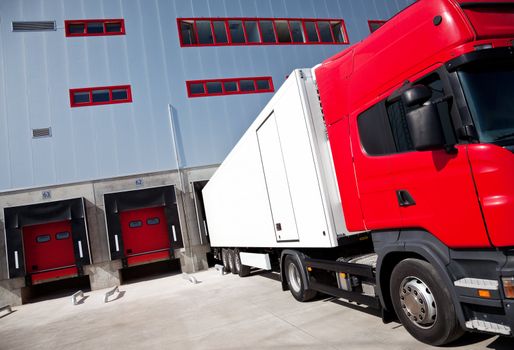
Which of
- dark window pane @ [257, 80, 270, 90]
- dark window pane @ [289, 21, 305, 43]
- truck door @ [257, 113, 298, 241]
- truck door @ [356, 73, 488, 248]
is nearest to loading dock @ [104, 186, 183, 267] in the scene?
dark window pane @ [257, 80, 270, 90]

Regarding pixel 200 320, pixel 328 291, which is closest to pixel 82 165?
pixel 200 320

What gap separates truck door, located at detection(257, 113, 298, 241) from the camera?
5.85 metres

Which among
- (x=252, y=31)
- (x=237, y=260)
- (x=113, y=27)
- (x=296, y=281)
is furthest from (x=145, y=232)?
(x=252, y=31)

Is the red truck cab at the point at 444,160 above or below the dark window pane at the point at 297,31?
below

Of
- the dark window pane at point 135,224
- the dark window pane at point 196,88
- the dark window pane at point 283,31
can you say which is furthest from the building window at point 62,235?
the dark window pane at point 283,31

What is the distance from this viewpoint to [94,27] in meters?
16.5

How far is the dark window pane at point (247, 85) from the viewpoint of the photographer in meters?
17.4

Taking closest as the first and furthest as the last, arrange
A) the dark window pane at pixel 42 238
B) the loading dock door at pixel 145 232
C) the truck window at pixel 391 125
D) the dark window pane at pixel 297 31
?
the truck window at pixel 391 125, the dark window pane at pixel 42 238, the loading dock door at pixel 145 232, the dark window pane at pixel 297 31

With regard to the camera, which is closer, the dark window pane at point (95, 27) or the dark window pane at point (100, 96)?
the dark window pane at point (100, 96)

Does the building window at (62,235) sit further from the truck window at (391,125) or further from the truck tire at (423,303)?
the truck tire at (423,303)

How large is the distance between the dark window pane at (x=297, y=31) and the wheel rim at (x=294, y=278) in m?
15.5

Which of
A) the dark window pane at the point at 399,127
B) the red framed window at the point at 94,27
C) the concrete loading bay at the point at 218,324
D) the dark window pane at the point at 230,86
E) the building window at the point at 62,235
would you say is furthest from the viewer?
the dark window pane at the point at 230,86

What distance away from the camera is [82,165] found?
49.3 feet

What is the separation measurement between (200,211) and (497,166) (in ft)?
46.4
